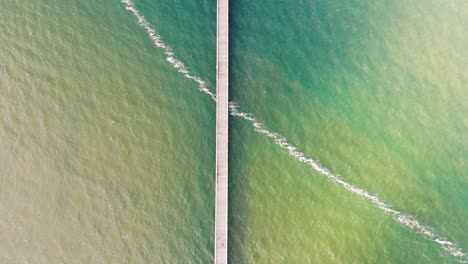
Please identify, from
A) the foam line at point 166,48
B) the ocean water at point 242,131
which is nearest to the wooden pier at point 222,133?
the ocean water at point 242,131

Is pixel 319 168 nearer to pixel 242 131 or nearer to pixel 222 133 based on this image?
pixel 242 131

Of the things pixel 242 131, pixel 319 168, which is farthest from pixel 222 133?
pixel 319 168

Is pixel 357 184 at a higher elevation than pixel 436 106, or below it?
below

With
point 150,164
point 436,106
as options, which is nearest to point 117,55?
point 150,164

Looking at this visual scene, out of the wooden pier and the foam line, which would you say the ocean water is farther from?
the wooden pier

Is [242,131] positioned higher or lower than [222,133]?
higher

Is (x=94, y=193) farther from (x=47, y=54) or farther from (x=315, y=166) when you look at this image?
(x=315, y=166)
